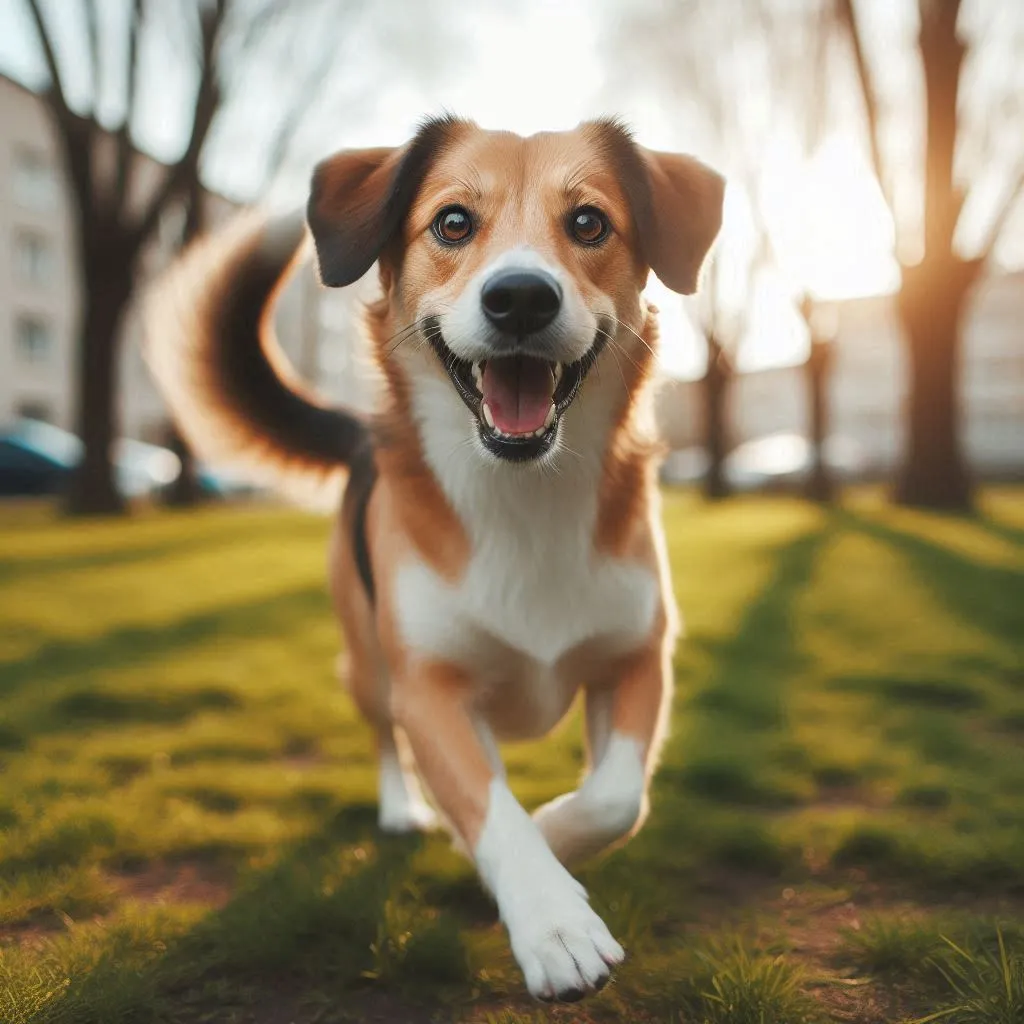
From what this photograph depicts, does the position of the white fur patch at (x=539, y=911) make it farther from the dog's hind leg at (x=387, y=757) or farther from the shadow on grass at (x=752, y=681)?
the shadow on grass at (x=752, y=681)

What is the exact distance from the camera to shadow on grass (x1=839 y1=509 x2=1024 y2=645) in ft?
23.7

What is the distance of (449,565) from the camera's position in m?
2.73

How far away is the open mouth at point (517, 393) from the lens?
2.48m

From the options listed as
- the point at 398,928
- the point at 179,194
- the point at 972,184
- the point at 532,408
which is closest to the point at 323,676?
the point at 398,928

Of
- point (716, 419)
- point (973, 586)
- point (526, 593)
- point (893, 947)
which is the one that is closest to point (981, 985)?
point (893, 947)

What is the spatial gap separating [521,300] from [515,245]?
10.0 inches

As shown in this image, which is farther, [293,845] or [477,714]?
[293,845]

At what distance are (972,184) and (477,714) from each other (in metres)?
16.8

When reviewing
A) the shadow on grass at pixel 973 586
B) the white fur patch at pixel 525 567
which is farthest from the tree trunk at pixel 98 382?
the white fur patch at pixel 525 567

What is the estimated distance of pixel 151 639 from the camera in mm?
6723

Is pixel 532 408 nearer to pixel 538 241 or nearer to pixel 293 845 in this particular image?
pixel 538 241

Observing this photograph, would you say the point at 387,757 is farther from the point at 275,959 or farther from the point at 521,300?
the point at 521,300

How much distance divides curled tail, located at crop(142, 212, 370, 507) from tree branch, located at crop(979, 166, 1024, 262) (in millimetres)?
14105

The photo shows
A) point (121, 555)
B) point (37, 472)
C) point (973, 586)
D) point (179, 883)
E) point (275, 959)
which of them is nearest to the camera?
point (275, 959)
